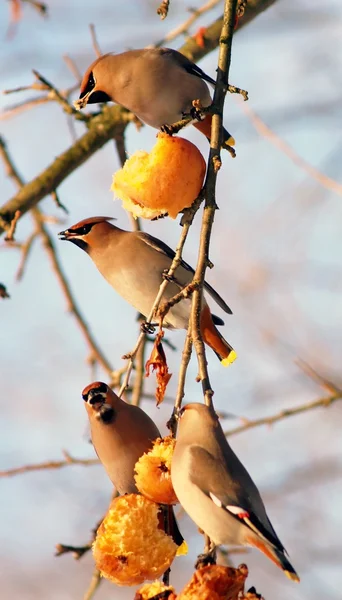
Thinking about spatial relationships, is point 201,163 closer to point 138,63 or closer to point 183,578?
point 138,63

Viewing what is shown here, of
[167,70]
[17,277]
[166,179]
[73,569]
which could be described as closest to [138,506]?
[166,179]

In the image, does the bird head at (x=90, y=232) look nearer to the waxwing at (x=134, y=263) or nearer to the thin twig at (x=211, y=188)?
the waxwing at (x=134, y=263)

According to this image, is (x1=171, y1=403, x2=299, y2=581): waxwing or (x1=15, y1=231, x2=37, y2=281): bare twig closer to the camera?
(x1=171, y1=403, x2=299, y2=581): waxwing

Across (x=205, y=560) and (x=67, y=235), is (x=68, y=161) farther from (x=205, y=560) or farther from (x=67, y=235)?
(x=205, y=560)

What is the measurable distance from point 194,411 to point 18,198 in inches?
74.8

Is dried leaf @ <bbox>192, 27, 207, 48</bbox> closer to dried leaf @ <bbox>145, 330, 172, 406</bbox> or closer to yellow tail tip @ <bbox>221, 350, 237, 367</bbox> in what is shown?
yellow tail tip @ <bbox>221, 350, 237, 367</bbox>

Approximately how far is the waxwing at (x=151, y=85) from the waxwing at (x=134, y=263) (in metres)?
A: 0.59

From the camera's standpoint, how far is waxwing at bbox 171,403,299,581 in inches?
102

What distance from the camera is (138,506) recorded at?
8.69 feet

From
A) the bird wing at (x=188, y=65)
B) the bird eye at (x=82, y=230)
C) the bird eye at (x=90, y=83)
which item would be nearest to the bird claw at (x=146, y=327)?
the bird wing at (x=188, y=65)

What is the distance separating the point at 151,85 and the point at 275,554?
1.93 meters

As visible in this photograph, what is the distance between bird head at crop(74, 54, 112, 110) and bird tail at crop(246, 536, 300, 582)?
1910 mm

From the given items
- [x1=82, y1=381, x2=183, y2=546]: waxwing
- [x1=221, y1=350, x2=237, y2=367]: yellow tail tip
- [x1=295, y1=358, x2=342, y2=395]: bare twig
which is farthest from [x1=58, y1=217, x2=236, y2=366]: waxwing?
[x1=82, y1=381, x2=183, y2=546]: waxwing

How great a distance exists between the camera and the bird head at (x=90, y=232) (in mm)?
4383
